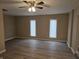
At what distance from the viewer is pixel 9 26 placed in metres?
8.12

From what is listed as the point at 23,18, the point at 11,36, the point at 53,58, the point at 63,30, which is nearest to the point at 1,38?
the point at 53,58

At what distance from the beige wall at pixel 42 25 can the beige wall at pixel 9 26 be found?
52 centimetres

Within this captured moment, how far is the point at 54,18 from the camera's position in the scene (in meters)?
7.83

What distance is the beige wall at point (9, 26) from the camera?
7.68 metres

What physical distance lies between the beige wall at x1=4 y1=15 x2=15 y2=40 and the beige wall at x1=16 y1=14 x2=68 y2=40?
519 mm

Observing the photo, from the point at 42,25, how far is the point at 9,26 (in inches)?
112

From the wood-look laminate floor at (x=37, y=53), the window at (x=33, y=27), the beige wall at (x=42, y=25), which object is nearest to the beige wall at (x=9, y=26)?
the beige wall at (x=42, y=25)

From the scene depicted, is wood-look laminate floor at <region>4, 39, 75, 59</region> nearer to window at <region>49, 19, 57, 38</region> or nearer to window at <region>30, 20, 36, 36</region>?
window at <region>49, 19, 57, 38</region>

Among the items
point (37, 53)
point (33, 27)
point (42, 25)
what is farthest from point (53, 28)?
point (37, 53)

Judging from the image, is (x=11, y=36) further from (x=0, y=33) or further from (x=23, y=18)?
(x=0, y=33)

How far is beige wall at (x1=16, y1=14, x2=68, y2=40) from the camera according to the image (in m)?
7.59

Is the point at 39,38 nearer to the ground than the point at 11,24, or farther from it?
nearer to the ground

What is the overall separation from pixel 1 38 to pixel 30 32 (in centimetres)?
393

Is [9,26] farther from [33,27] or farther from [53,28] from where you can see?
[53,28]
